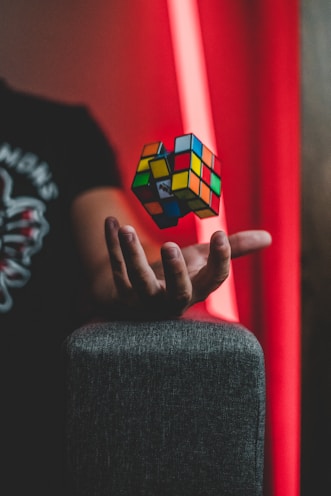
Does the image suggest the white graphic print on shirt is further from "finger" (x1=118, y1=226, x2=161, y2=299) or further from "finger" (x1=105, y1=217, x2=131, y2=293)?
"finger" (x1=118, y1=226, x2=161, y2=299)

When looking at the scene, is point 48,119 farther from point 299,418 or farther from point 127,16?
point 299,418

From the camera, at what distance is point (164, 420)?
519 mm

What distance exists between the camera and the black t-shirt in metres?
1.24

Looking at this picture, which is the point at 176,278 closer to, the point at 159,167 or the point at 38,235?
the point at 159,167

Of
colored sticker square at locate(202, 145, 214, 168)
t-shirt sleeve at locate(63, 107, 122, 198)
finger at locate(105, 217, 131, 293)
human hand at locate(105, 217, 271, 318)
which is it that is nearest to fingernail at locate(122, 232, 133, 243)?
human hand at locate(105, 217, 271, 318)

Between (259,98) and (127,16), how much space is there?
508 millimetres

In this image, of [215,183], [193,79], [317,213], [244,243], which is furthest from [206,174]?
[193,79]

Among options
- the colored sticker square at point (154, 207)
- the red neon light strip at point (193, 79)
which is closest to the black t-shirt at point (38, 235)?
the red neon light strip at point (193, 79)

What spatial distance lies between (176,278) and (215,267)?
0.06 metres

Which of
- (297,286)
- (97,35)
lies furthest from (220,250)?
(97,35)

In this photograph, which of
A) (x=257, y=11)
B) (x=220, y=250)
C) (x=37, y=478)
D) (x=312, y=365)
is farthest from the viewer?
(x=257, y=11)

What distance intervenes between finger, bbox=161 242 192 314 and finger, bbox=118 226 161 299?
0.03m

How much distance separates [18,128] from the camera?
135 centimetres

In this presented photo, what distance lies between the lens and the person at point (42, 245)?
1166 millimetres
